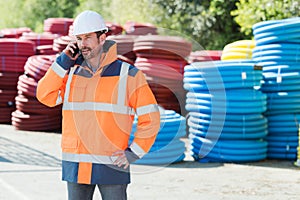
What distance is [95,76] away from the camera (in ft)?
14.3

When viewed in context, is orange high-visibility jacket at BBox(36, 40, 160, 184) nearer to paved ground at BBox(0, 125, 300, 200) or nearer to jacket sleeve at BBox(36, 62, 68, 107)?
jacket sleeve at BBox(36, 62, 68, 107)

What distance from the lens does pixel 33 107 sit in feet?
46.1

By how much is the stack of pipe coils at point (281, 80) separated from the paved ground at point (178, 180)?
0.36 m

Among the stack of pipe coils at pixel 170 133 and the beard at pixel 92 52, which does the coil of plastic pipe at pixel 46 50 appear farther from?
the beard at pixel 92 52

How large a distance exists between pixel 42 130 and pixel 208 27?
8136 millimetres

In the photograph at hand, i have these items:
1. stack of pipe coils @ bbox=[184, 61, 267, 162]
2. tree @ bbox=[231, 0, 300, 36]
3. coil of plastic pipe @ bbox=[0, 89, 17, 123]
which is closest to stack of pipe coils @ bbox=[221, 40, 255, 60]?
stack of pipe coils @ bbox=[184, 61, 267, 162]

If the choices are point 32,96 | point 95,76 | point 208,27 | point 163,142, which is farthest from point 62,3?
point 95,76

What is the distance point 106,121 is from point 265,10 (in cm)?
1111

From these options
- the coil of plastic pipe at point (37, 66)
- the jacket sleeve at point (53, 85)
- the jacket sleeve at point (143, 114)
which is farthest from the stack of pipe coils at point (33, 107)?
the jacket sleeve at point (143, 114)

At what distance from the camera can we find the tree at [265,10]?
13.6 meters

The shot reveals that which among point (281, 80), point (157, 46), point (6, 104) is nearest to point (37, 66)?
point (6, 104)

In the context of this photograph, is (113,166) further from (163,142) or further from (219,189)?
(163,142)

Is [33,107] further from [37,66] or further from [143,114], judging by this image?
[143,114]

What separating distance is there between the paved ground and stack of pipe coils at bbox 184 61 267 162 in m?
0.23
